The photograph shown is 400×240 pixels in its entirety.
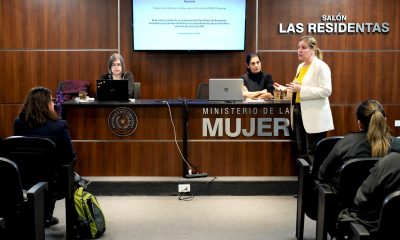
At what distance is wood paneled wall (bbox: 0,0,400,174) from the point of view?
24.1 feet

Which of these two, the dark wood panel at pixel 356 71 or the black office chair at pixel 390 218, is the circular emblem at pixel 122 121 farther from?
the black office chair at pixel 390 218

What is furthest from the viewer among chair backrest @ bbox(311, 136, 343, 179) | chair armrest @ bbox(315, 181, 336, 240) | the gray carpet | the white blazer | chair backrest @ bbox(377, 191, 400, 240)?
the white blazer

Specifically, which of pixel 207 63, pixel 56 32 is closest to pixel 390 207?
pixel 207 63

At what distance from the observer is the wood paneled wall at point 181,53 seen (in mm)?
7352

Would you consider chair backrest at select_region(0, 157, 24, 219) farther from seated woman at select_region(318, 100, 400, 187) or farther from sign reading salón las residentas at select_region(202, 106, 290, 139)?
sign reading salón las residentas at select_region(202, 106, 290, 139)

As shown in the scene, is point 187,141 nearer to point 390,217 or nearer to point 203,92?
point 203,92

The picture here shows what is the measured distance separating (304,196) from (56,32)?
4.97 m

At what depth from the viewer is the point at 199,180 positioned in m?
5.29

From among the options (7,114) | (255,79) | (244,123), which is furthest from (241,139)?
(7,114)

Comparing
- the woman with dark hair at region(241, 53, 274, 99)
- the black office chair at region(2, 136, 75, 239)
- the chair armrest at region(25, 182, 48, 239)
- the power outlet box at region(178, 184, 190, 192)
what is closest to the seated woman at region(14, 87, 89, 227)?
the black office chair at region(2, 136, 75, 239)

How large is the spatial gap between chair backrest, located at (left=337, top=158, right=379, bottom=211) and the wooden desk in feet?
8.18

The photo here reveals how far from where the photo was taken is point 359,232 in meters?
2.41

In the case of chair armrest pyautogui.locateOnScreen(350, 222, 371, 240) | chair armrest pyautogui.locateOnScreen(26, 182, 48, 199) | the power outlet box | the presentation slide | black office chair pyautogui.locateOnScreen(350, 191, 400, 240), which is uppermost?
the presentation slide

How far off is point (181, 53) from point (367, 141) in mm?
4796
